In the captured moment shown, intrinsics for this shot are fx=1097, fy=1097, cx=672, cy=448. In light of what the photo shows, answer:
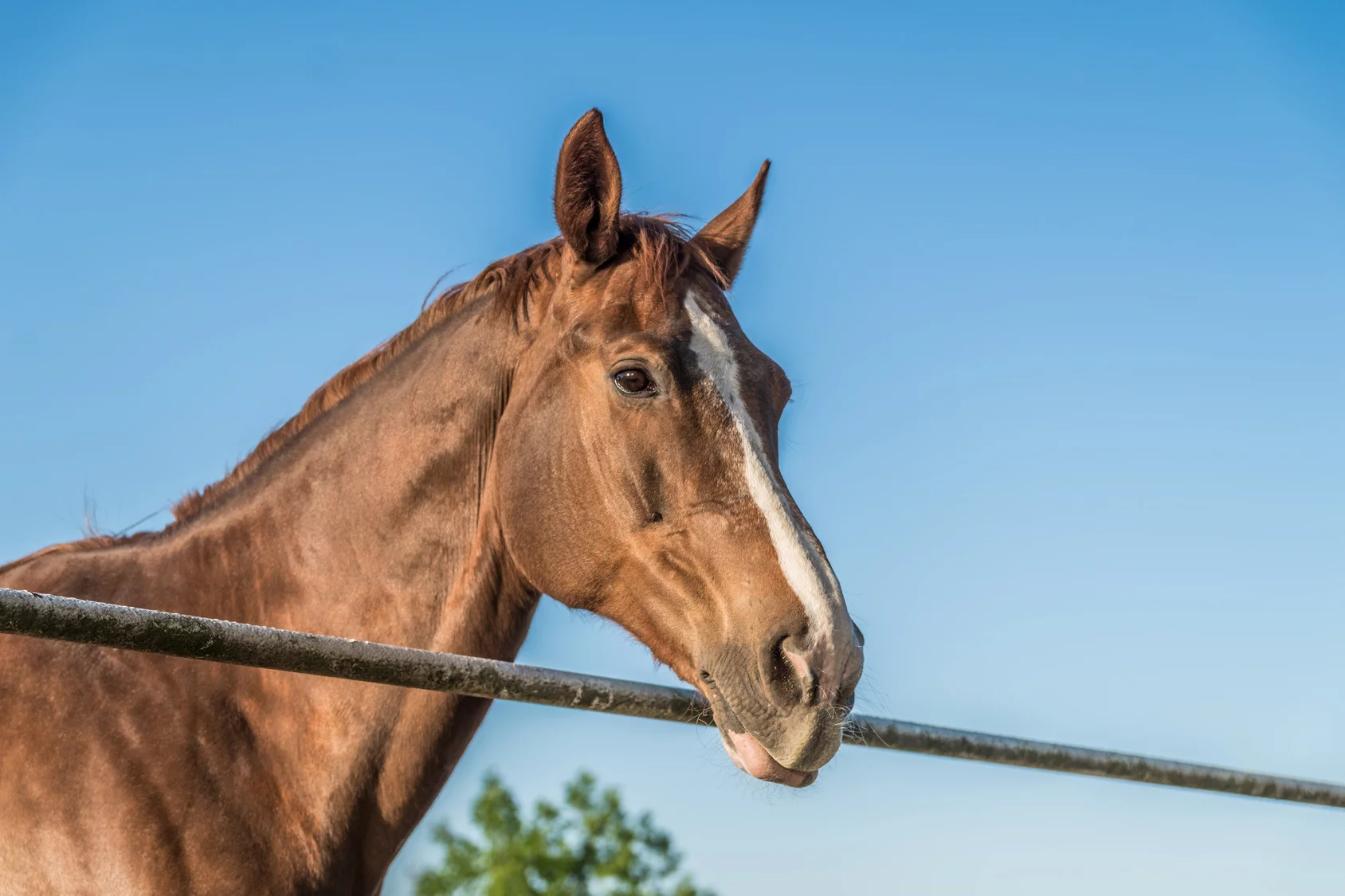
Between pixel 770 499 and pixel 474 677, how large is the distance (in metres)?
0.94

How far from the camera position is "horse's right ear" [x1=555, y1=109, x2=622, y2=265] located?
3439mm

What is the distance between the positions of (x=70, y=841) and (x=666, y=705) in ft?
5.20

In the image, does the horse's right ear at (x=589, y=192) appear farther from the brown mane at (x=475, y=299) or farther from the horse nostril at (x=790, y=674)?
the horse nostril at (x=790, y=674)

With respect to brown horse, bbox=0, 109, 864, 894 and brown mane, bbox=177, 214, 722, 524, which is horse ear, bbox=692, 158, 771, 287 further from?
brown horse, bbox=0, 109, 864, 894

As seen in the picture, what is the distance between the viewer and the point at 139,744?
2.98 metres

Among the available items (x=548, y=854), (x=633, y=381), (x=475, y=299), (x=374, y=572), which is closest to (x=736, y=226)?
(x=475, y=299)

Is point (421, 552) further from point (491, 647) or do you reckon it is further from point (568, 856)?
point (568, 856)

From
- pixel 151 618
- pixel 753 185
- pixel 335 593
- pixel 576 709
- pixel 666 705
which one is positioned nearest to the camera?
pixel 151 618

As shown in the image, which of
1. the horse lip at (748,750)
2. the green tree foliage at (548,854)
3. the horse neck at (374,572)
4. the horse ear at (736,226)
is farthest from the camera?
the green tree foliage at (548,854)

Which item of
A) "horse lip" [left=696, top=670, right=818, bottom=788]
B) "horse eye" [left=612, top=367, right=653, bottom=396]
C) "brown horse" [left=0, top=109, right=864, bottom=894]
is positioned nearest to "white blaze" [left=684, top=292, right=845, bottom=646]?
"brown horse" [left=0, top=109, right=864, bottom=894]

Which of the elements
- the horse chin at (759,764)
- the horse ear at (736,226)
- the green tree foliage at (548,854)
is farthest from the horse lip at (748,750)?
the green tree foliage at (548,854)

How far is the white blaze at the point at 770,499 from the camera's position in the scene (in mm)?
2738

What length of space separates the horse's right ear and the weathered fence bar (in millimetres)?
1449

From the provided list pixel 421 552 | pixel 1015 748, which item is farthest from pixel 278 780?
pixel 1015 748
